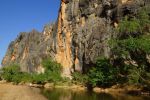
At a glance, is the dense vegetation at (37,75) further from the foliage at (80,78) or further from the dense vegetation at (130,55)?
the dense vegetation at (130,55)

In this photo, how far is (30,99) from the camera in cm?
3834

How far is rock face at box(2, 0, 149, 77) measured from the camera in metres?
73.2

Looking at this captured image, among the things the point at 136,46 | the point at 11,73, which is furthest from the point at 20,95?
the point at 11,73

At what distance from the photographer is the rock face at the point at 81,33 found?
73250mm

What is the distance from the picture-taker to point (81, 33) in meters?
87.2

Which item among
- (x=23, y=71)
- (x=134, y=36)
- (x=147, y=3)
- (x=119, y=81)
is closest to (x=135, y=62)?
(x=134, y=36)

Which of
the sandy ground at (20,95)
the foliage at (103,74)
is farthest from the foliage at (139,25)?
the sandy ground at (20,95)

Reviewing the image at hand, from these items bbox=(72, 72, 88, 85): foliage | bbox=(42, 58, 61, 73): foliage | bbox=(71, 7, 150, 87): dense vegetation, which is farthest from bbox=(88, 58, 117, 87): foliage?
bbox=(42, 58, 61, 73): foliage

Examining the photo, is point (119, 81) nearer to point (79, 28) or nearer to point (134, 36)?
point (134, 36)

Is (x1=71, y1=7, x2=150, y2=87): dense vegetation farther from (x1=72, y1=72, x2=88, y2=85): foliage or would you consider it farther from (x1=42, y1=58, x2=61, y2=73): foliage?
(x1=42, y1=58, x2=61, y2=73): foliage

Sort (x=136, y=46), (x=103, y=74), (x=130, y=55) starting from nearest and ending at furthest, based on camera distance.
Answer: (x=136, y=46) < (x=130, y=55) < (x=103, y=74)

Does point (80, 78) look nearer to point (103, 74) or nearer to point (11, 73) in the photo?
point (103, 74)

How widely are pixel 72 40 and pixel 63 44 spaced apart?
7.88m

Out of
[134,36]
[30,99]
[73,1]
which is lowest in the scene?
[30,99]
